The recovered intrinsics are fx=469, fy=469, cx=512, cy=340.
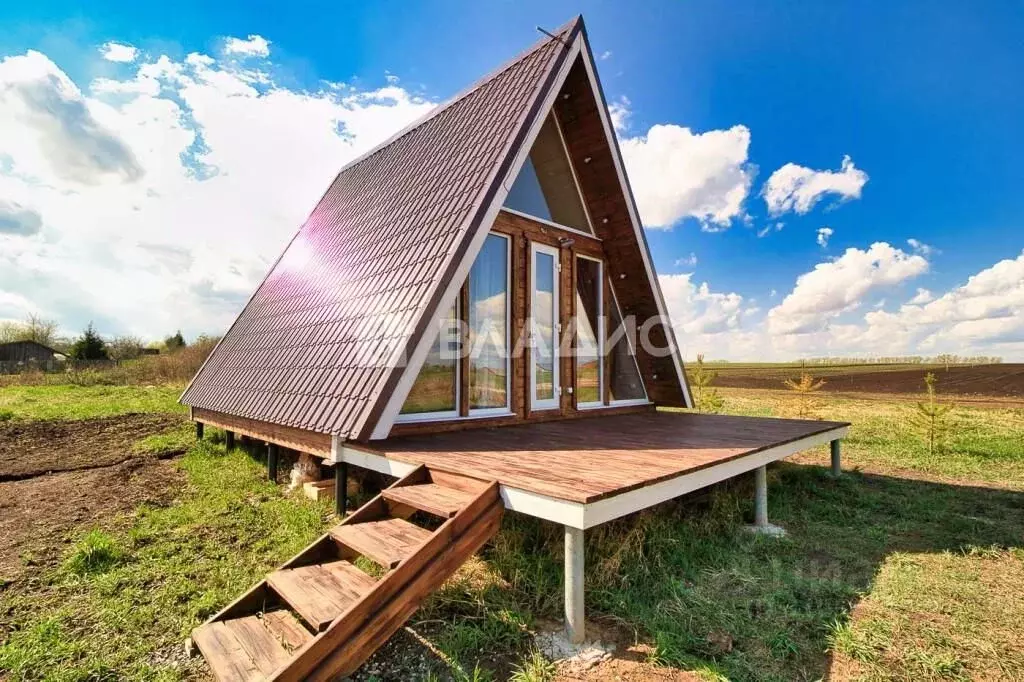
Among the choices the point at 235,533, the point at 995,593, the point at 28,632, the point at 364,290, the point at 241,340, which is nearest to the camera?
the point at 28,632

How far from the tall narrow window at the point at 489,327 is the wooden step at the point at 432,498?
1.97 m

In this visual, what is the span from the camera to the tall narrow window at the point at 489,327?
17.0 feet

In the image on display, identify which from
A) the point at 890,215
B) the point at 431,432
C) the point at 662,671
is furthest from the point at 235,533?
the point at 890,215

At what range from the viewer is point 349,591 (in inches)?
91.2

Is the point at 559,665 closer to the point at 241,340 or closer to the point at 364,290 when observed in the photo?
the point at 364,290

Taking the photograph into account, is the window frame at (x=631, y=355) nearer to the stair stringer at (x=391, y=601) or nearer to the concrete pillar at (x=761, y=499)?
the concrete pillar at (x=761, y=499)

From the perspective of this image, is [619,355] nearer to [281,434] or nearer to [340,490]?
[340,490]

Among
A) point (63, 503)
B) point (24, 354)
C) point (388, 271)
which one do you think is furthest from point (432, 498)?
point (24, 354)

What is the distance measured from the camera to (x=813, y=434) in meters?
5.21

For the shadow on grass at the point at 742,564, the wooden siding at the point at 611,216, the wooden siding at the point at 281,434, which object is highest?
the wooden siding at the point at 611,216

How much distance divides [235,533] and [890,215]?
64.0 ft

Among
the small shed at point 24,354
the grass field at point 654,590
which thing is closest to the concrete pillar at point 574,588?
the grass field at point 654,590

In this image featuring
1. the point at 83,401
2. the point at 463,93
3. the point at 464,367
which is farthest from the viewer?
the point at 83,401

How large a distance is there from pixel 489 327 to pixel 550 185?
2.23 meters
